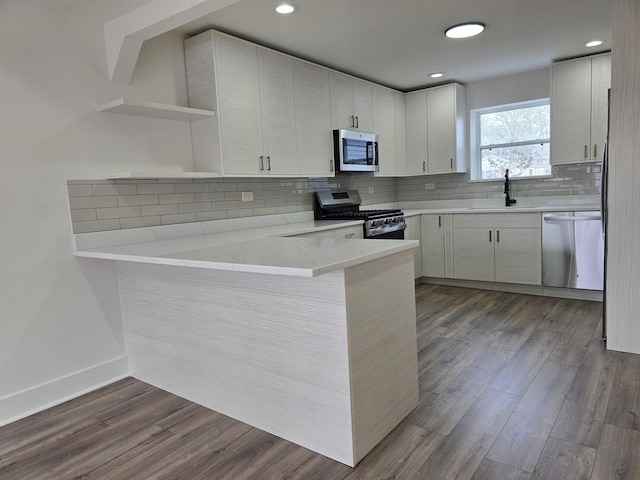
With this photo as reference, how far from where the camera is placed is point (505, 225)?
441 cm

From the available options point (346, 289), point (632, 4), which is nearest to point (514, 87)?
point (632, 4)

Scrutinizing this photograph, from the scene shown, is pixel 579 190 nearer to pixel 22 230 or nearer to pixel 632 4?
pixel 632 4

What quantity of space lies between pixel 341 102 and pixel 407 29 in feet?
3.59

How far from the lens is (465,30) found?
3.25m

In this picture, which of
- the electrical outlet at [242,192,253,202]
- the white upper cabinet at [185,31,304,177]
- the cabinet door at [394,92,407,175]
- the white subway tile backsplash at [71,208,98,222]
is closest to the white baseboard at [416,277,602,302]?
the cabinet door at [394,92,407,175]

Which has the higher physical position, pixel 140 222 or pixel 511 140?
pixel 511 140

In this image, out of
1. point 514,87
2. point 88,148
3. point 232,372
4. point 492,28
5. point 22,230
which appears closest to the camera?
point 232,372

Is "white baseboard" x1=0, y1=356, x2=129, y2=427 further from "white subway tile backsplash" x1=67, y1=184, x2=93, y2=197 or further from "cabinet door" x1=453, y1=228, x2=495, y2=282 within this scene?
"cabinet door" x1=453, y1=228, x2=495, y2=282

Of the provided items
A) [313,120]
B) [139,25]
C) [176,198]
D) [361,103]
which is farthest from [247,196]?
[361,103]

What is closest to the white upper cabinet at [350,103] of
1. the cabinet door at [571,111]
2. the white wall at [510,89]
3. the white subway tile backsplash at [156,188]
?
the white wall at [510,89]

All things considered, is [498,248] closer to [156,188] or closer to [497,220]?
[497,220]

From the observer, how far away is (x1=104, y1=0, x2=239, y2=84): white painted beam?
2244 mm

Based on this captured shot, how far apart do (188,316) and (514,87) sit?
435cm

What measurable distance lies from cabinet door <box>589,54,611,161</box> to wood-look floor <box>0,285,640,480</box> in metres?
2.17
